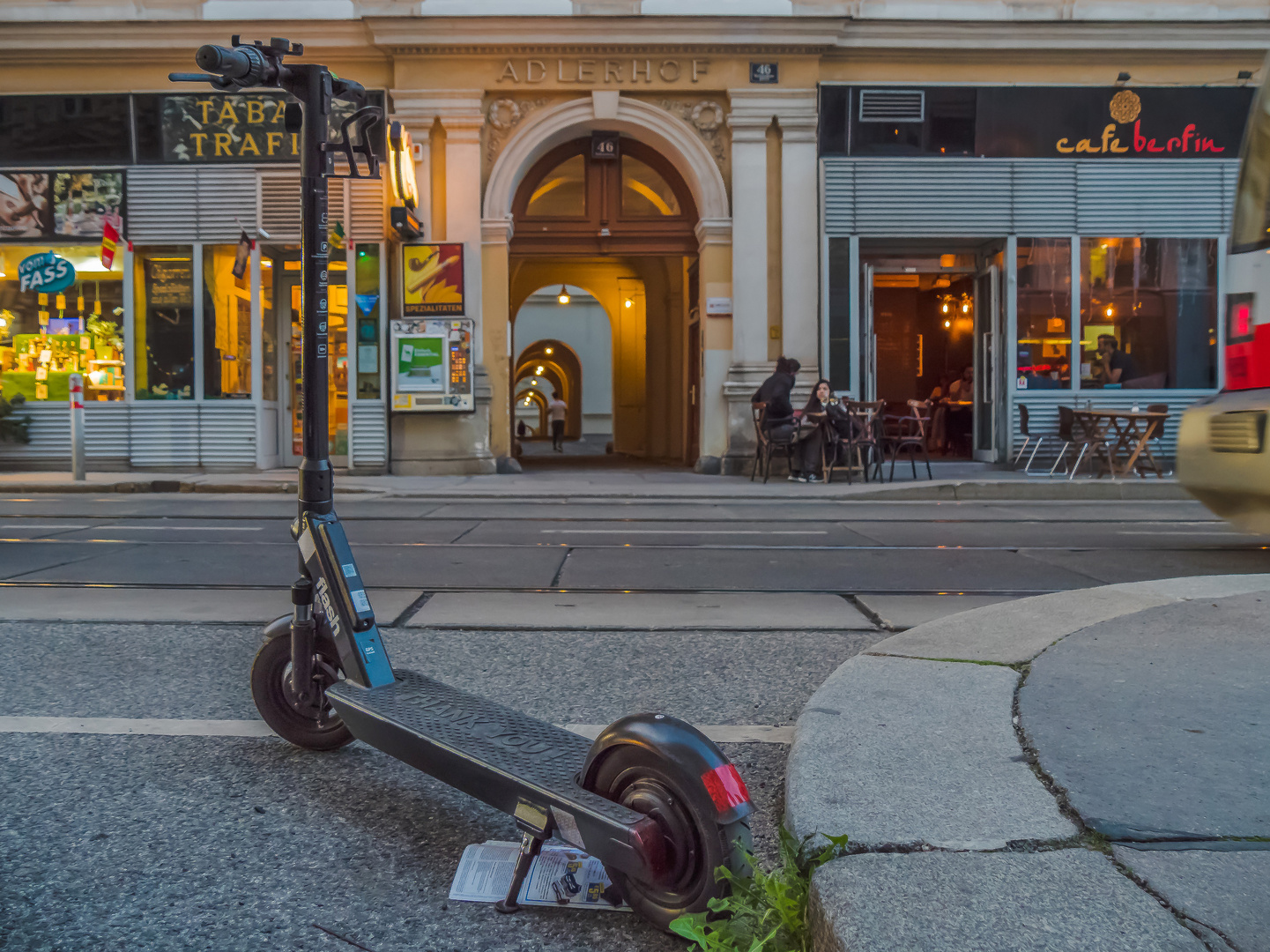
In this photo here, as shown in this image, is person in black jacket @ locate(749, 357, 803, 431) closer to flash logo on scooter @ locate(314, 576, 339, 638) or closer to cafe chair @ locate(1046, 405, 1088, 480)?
cafe chair @ locate(1046, 405, 1088, 480)

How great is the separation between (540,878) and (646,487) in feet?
32.4

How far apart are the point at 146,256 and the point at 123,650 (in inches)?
485

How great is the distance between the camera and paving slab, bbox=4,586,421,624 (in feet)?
15.0

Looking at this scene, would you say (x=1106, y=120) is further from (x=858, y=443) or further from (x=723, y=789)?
(x=723, y=789)

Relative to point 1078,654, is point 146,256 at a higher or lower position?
higher

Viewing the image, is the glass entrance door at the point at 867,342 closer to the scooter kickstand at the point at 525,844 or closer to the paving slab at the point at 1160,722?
the paving slab at the point at 1160,722

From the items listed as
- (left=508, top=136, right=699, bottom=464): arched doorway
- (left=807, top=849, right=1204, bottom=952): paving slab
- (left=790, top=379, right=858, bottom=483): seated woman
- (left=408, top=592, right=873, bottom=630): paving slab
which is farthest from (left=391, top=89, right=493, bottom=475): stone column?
(left=807, top=849, right=1204, bottom=952): paving slab

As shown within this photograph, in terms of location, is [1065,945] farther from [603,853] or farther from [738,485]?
[738,485]

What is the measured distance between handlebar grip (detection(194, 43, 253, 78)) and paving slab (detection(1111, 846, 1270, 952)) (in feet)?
8.26

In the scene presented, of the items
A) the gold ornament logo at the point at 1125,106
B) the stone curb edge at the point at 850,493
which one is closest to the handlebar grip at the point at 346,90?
the stone curb edge at the point at 850,493

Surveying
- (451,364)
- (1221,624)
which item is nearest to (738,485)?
(451,364)

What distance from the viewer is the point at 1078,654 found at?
326 cm

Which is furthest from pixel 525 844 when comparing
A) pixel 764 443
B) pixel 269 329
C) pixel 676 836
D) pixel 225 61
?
pixel 269 329

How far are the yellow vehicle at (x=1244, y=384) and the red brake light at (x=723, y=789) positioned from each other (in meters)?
3.26
